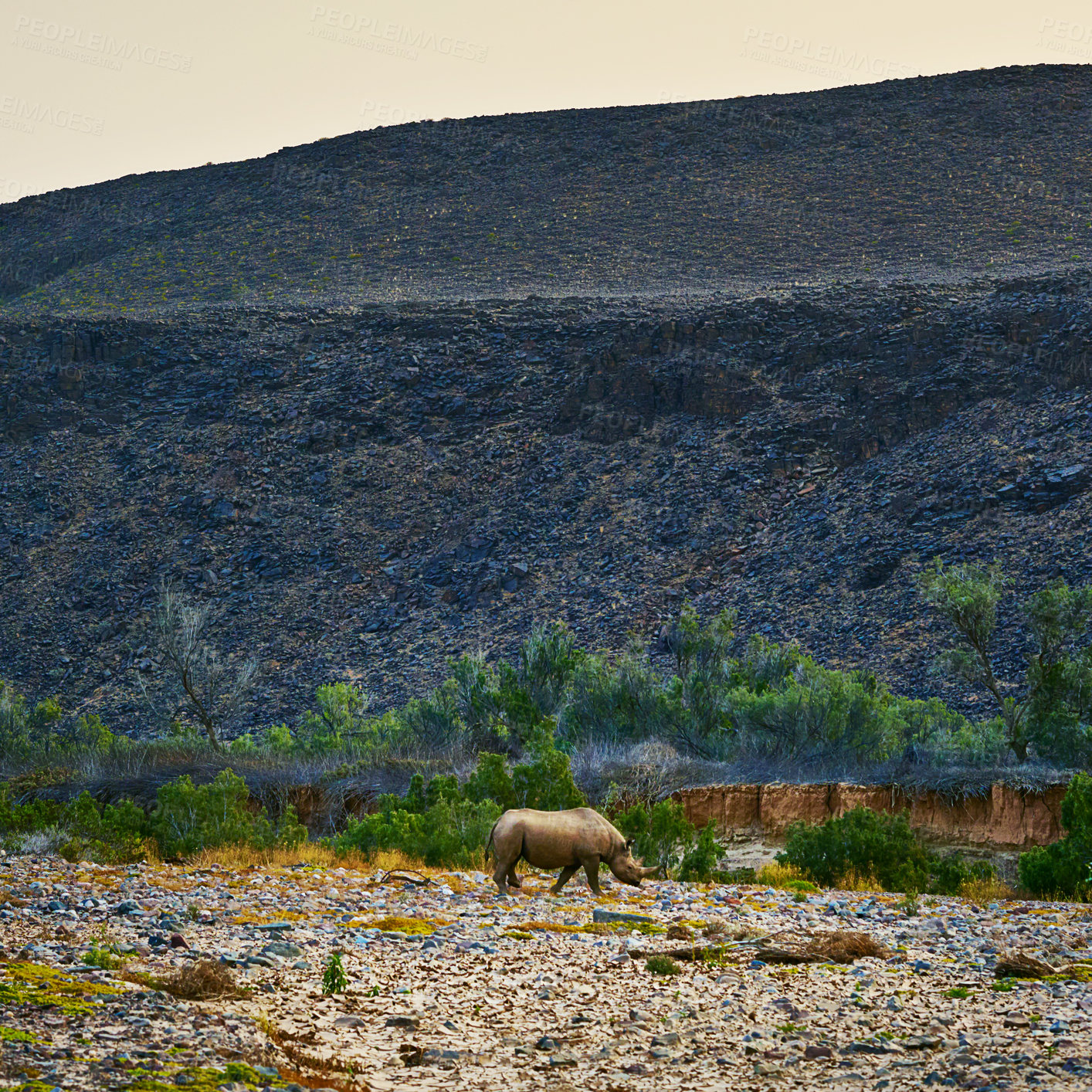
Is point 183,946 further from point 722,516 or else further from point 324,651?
point 722,516

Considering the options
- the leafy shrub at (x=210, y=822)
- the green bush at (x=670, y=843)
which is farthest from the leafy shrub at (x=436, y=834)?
the green bush at (x=670, y=843)

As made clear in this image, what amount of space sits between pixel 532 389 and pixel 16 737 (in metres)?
30.7

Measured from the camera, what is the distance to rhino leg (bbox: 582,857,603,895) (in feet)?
52.1

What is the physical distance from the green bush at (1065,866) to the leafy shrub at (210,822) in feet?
35.9

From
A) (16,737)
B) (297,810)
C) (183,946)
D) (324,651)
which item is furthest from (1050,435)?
(183,946)

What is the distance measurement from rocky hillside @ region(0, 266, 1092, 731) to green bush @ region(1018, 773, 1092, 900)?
65.0 feet

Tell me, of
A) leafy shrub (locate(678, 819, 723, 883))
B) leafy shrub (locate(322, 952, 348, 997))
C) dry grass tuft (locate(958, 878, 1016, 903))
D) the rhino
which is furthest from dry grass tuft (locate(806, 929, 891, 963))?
leafy shrub (locate(678, 819, 723, 883))

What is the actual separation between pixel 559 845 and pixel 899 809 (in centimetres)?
1371

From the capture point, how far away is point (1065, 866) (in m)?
19.1

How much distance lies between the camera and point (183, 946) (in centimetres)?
1116

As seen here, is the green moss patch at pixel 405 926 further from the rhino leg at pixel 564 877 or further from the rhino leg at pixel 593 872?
the rhino leg at pixel 593 872

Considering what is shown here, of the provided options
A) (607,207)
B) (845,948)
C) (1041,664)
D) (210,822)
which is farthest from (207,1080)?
(607,207)

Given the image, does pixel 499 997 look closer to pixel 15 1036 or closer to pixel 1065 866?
pixel 15 1036

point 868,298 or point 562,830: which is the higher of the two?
point 868,298
